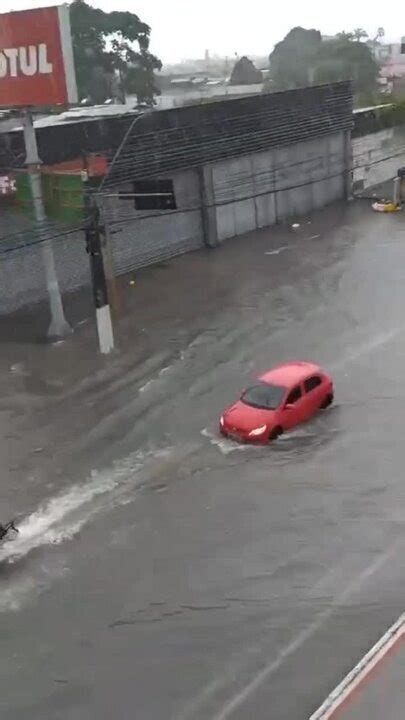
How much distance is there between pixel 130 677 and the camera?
1180 centimetres

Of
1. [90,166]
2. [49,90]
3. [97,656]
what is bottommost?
[97,656]

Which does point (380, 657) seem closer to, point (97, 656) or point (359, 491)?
point (97, 656)

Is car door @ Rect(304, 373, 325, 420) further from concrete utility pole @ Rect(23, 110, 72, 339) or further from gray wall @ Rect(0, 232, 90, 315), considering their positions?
gray wall @ Rect(0, 232, 90, 315)

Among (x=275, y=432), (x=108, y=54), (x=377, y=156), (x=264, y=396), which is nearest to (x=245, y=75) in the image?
(x=108, y=54)

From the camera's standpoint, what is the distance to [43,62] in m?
23.8

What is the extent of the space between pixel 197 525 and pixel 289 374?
5.38 m

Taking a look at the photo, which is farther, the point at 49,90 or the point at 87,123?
the point at 87,123

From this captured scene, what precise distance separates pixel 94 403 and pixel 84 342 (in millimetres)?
4767

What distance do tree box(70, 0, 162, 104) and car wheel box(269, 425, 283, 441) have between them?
175 ft

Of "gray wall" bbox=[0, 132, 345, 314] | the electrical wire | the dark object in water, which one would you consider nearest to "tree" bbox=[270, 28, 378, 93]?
the electrical wire

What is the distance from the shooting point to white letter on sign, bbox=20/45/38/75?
2388 cm

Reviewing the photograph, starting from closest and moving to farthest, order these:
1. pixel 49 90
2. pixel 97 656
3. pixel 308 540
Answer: pixel 97 656 → pixel 308 540 → pixel 49 90

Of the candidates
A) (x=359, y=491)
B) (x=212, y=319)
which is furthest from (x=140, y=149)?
(x=359, y=491)

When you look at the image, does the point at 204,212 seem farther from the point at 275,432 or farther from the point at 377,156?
the point at 275,432
